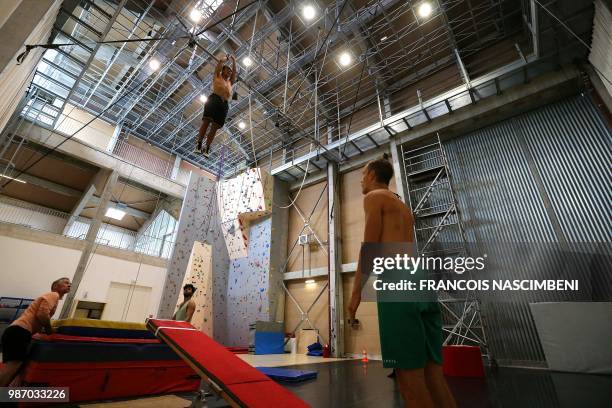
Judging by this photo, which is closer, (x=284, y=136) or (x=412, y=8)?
(x=412, y=8)

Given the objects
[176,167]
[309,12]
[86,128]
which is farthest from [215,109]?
[86,128]

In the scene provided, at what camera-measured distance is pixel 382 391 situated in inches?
118

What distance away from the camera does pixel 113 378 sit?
2754 millimetres

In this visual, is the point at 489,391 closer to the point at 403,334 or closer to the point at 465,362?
the point at 465,362

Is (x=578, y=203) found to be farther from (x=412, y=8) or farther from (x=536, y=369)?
(x=412, y=8)

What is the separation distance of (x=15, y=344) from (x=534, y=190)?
323 inches

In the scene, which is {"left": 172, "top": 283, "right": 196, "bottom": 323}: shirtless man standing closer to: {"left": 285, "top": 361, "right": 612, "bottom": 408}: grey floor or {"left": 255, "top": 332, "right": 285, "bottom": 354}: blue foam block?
{"left": 285, "top": 361, "right": 612, "bottom": 408}: grey floor

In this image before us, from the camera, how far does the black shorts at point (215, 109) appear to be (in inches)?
169

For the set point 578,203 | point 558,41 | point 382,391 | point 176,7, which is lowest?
point 382,391

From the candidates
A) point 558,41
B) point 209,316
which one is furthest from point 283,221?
point 558,41

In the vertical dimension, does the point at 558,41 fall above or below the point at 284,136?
below

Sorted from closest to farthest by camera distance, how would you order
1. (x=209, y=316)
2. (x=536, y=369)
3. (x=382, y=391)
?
(x=382, y=391) → (x=536, y=369) → (x=209, y=316)

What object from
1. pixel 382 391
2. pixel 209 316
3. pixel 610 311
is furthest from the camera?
pixel 209 316

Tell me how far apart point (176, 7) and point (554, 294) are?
10.4m
